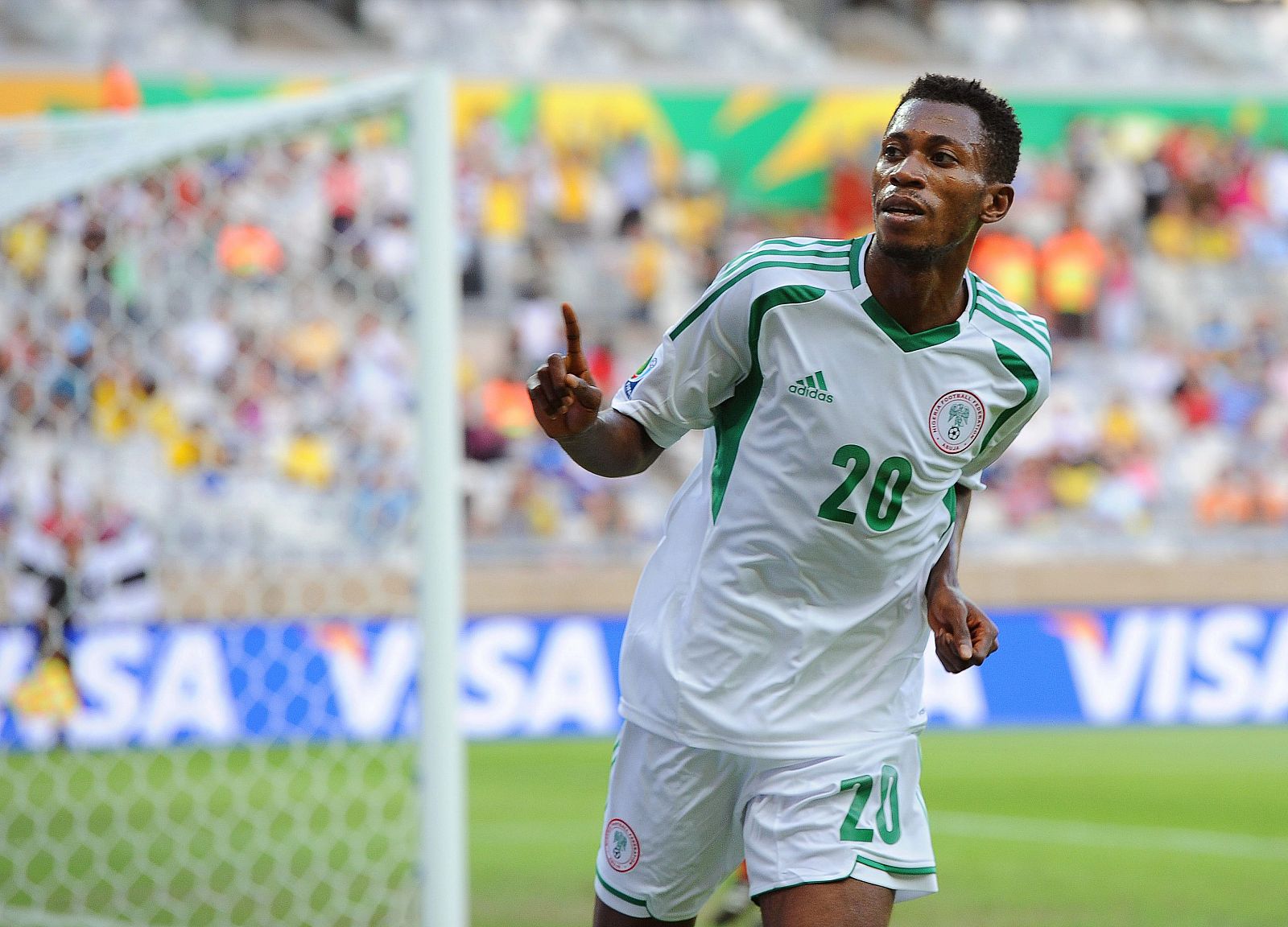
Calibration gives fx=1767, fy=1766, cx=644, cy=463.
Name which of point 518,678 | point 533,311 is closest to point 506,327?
point 533,311

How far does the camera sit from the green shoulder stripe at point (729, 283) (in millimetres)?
3291

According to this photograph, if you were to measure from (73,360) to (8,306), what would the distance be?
38.3 inches

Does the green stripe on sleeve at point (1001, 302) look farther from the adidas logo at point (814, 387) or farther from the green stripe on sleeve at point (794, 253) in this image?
the adidas logo at point (814, 387)

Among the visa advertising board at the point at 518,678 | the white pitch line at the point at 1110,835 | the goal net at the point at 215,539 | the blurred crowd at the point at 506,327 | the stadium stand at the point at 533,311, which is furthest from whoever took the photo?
the visa advertising board at the point at 518,678

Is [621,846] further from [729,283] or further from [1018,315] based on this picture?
[1018,315]

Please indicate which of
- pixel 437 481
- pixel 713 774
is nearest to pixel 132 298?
pixel 437 481

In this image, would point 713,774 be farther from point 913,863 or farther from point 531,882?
point 531,882

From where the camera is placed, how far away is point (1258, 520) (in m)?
15.9

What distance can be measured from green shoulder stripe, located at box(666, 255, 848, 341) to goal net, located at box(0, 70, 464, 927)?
5.80 ft

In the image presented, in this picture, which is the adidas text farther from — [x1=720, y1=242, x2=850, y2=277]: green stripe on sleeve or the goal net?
the goal net

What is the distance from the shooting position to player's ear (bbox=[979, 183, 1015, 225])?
3.21 meters

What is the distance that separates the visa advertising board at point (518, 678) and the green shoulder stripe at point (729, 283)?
5325 millimetres

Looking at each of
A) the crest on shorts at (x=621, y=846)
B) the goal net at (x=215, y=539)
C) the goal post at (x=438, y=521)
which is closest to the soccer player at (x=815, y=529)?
the crest on shorts at (x=621, y=846)

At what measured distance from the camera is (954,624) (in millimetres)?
3252
